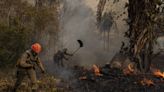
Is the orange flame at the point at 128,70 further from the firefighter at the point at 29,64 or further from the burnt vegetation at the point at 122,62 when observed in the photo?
the firefighter at the point at 29,64

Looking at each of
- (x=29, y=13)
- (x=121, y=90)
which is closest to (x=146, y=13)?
(x=121, y=90)

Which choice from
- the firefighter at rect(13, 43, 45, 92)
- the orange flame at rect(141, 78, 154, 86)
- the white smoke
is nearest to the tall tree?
the orange flame at rect(141, 78, 154, 86)

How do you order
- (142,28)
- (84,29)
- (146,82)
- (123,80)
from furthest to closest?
(84,29) → (142,28) → (123,80) → (146,82)

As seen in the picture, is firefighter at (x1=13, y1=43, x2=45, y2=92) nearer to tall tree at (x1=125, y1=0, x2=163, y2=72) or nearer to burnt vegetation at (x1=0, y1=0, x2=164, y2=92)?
burnt vegetation at (x1=0, y1=0, x2=164, y2=92)

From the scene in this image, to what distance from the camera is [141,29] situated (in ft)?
63.8

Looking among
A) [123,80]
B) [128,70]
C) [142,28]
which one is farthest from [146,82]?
[142,28]

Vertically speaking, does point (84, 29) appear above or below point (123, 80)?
above

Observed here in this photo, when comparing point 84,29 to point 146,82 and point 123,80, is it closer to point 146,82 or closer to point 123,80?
point 123,80

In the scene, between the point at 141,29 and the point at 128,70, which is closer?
the point at 128,70

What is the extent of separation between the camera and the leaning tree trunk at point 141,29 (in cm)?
1909

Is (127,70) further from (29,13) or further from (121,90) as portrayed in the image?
(29,13)

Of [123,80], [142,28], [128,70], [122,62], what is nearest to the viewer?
[123,80]

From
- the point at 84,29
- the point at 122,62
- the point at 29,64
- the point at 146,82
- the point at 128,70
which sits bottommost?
the point at 146,82

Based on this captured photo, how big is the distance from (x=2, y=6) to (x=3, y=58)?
27.5 metres
